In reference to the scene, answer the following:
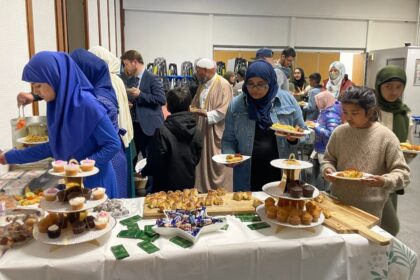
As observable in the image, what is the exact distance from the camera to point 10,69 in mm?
1973

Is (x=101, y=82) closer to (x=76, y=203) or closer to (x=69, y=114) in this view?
(x=69, y=114)

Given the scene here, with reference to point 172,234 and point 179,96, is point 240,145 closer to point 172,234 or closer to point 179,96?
point 179,96

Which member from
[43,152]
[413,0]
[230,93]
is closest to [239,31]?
[413,0]

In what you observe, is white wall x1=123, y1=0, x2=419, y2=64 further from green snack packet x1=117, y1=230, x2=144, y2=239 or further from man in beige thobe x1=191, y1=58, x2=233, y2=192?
green snack packet x1=117, y1=230, x2=144, y2=239

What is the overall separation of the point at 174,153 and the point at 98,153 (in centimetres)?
72

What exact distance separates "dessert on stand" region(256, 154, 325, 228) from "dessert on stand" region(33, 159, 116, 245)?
1.95 feet

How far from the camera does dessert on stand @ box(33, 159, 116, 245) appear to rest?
3.72ft

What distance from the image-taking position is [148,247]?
1.17 metres

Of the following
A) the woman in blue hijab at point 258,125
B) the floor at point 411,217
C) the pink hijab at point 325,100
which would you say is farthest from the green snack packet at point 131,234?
the pink hijab at point 325,100

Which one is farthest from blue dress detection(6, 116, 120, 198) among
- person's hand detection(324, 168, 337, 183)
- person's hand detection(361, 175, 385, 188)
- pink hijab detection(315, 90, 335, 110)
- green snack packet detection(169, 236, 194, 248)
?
pink hijab detection(315, 90, 335, 110)

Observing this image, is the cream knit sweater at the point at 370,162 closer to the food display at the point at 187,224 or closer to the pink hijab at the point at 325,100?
the food display at the point at 187,224

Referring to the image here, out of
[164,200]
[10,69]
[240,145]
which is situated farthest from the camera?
[240,145]

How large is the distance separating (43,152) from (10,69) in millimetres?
605

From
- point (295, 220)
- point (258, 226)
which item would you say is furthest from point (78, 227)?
point (295, 220)
